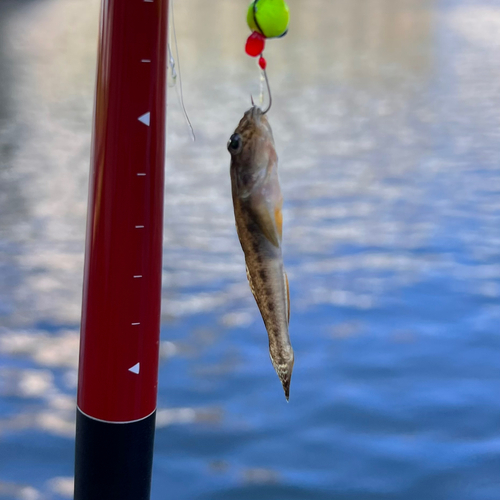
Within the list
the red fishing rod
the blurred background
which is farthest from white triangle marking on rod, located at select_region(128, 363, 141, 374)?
the blurred background

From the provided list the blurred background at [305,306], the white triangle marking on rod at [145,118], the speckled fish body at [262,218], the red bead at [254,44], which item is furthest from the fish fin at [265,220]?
the blurred background at [305,306]

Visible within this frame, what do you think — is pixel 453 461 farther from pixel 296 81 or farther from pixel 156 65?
pixel 296 81

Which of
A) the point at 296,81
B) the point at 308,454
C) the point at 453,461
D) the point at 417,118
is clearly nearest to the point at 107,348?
the point at 308,454

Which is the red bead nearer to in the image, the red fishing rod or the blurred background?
the red fishing rod

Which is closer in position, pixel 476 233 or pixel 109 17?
pixel 109 17

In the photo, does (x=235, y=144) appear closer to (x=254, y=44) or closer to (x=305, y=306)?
(x=254, y=44)

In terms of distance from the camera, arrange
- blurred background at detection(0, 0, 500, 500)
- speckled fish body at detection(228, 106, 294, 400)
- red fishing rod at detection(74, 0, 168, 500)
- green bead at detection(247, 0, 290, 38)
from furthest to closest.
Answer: blurred background at detection(0, 0, 500, 500), red fishing rod at detection(74, 0, 168, 500), green bead at detection(247, 0, 290, 38), speckled fish body at detection(228, 106, 294, 400)
